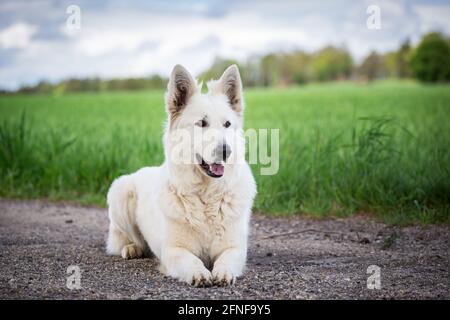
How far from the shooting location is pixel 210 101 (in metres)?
5.07

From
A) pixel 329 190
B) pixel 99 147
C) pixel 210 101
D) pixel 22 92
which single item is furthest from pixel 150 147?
pixel 22 92

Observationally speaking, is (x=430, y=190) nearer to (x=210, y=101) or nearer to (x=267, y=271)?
(x=267, y=271)

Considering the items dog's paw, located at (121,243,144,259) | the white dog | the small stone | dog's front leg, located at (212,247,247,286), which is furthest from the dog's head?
the small stone

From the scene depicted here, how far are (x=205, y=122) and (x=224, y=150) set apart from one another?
37cm

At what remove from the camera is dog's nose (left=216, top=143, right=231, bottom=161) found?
4715mm

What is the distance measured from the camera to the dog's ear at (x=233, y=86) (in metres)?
5.21

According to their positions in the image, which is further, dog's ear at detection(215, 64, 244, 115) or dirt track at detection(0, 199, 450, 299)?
dog's ear at detection(215, 64, 244, 115)

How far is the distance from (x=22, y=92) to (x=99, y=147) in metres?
32.8

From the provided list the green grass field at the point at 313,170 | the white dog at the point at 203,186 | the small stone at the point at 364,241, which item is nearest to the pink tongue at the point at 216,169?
the white dog at the point at 203,186

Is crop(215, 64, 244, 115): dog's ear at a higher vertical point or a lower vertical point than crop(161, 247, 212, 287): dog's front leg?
higher

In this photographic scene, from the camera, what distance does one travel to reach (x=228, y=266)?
482 cm

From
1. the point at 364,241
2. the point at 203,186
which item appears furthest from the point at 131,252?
the point at 364,241

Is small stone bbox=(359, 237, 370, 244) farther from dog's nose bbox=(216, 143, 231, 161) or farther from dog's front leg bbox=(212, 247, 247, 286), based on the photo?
dog's nose bbox=(216, 143, 231, 161)

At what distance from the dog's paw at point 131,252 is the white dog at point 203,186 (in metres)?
0.51
